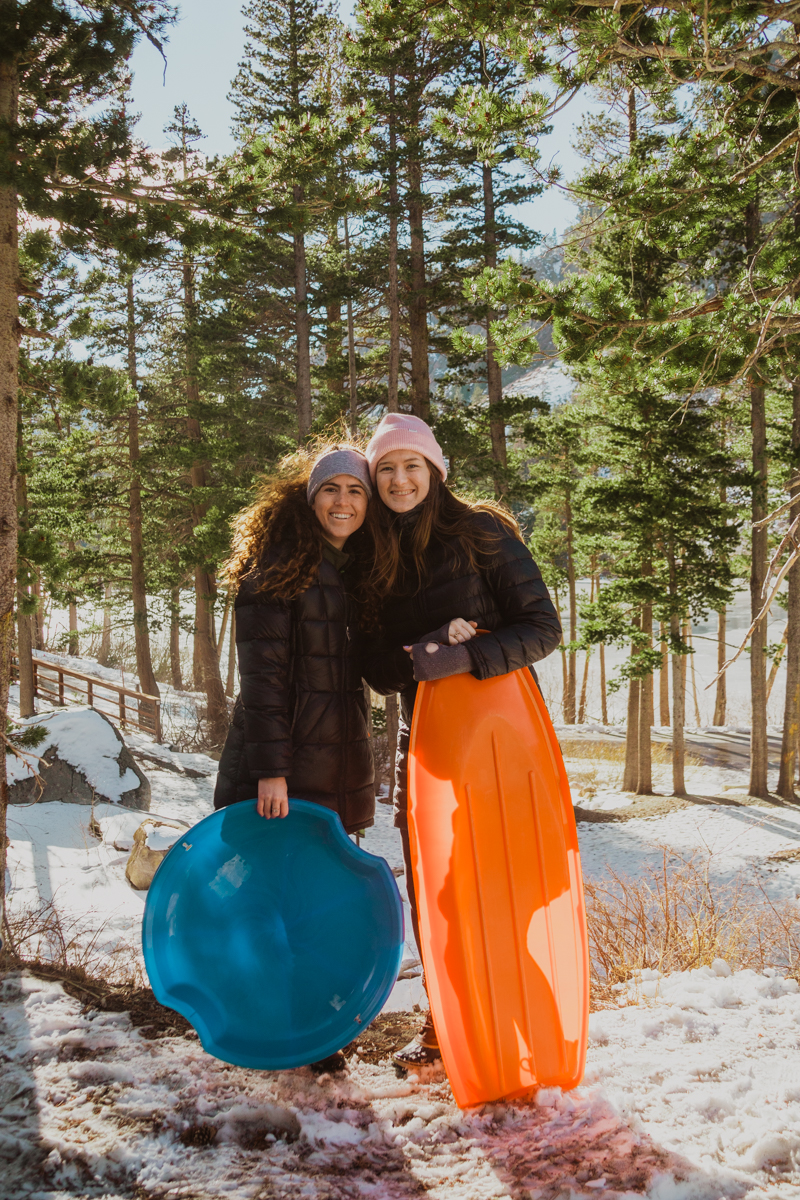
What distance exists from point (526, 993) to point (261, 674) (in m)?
1.38

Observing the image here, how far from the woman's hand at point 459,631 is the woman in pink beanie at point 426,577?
0.6 inches

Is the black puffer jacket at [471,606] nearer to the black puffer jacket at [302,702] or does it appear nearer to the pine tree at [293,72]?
the black puffer jacket at [302,702]

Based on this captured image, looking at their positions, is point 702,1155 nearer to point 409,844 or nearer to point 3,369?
point 409,844

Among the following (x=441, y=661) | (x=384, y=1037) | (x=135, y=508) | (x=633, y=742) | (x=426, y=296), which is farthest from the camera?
(x=135, y=508)

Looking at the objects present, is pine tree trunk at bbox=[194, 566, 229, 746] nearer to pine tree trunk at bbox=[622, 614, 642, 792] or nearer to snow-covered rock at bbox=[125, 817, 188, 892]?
pine tree trunk at bbox=[622, 614, 642, 792]

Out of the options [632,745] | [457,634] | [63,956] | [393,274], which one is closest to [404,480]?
[457,634]

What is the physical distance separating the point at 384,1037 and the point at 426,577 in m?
1.88

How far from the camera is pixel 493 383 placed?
12469 millimetres

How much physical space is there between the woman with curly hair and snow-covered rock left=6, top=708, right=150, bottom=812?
6466 mm

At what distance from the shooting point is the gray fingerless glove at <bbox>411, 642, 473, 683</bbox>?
7.80 ft

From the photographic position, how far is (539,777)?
255 centimetres

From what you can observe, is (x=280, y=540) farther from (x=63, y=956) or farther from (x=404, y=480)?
(x=63, y=956)

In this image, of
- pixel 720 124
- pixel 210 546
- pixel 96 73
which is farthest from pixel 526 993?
pixel 210 546

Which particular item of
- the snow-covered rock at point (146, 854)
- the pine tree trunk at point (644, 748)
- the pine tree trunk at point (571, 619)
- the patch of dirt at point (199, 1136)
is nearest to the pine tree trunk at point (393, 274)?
the pine tree trunk at point (644, 748)
